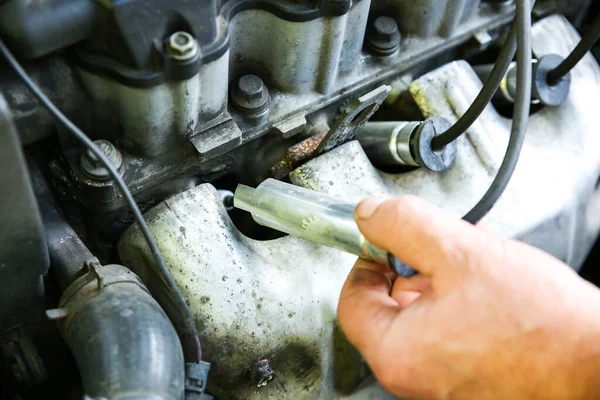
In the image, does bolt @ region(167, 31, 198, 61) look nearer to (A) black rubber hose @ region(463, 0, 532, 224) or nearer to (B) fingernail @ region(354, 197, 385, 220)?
(B) fingernail @ region(354, 197, 385, 220)

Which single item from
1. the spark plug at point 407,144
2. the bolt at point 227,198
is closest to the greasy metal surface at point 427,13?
the spark plug at point 407,144

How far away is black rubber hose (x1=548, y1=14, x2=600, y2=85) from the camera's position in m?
1.07

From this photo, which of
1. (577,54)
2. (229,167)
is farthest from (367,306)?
(577,54)

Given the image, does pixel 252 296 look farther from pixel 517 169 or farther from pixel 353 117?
pixel 517 169

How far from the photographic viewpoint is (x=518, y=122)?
854 millimetres

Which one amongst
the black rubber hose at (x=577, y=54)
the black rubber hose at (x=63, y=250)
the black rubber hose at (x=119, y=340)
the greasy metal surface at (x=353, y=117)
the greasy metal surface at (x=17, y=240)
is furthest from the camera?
the black rubber hose at (x=577, y=54)

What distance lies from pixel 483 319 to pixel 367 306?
14 cm

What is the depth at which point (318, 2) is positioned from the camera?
0.90m

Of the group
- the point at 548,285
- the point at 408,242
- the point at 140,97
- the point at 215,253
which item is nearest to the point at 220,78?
the point at 140,97

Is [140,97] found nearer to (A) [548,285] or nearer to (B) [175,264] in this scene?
(B) [175,264]

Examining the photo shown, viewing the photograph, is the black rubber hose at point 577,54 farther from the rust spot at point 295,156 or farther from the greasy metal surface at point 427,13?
the rust spot at point 295,156

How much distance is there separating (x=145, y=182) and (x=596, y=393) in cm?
60

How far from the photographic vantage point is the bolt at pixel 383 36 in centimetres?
108

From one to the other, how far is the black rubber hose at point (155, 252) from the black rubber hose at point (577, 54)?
2.43ft
